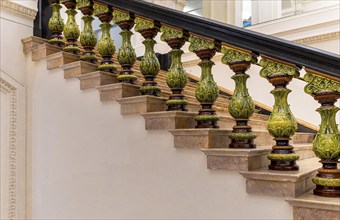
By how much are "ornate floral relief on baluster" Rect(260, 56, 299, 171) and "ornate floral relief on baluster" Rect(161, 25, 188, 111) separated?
1.34ft

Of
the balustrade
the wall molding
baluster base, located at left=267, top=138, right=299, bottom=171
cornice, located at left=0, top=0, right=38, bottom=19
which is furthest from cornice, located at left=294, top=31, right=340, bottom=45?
the wall molding

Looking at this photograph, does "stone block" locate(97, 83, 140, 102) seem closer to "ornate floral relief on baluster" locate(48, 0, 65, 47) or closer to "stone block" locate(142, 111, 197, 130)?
"stone block" locate(142, 111, 197, 130)

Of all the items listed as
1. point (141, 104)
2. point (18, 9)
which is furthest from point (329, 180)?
point (18, 9)

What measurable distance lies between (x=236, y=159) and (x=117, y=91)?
76 cm

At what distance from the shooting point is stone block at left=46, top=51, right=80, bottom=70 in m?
2.06

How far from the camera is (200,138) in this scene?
1461mm

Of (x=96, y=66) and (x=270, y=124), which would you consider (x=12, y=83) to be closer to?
(x=96, y=66)

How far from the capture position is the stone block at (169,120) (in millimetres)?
1561

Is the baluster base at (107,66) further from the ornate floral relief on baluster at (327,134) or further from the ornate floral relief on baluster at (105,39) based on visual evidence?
the ornate floral relief on baluster at (327,134)

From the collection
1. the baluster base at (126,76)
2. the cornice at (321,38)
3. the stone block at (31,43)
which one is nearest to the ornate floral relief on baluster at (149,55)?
the baluster base at (126,76)

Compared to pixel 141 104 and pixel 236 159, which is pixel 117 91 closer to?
pixel 141 104

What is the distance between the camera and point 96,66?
6.60 ft

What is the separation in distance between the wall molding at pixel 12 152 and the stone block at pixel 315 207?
1695 mm

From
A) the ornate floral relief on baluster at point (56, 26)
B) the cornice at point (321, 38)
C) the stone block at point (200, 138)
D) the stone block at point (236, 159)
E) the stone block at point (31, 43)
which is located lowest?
the stone block at point (236, 159)
